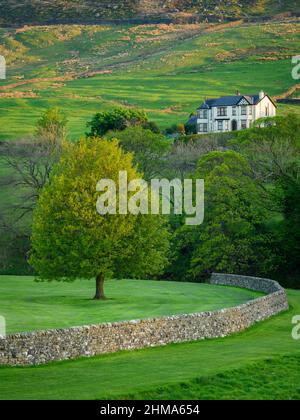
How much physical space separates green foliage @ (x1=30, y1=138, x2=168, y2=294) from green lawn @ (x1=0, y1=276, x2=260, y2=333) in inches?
89.5

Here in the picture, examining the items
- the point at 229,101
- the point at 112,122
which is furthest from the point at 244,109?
the point at 112,122

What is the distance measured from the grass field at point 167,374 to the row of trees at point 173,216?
20.0 metres

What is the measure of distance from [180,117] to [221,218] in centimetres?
10393

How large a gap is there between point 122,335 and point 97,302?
20.9m

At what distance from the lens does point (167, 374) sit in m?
37.1

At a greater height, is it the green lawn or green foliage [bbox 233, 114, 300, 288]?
green foliage [bbox 233, 114, 300, 288]

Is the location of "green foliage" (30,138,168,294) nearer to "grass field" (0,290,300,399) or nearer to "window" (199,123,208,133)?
"grass field" (0,290,300,399)

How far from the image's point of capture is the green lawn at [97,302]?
174 feet

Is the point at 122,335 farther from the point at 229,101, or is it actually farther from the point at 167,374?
the point at 229,101

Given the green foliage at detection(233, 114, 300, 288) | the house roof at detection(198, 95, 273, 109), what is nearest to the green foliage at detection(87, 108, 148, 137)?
the house roof at detection(198, 95, 273, 109)

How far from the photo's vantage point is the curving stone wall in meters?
38.7

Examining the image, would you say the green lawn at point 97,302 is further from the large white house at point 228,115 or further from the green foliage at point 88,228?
the large white house at point 228,115

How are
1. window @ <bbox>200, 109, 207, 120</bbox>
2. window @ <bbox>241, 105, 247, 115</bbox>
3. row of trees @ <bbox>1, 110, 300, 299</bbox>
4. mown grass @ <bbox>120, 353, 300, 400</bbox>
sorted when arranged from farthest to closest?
1. window @ <bbox>241, 105, 247, 115</bbox>
2. window @ <bbox>200, 109, 207, 120</bbox>
3. row of trees @ <bbox>1, 110, 300, 299</bbox>
4. mown grass @ <bbox>120, 353, 300, 400</bbox>
